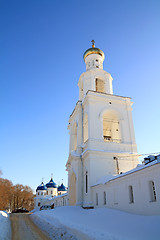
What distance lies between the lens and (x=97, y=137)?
65.4 ft

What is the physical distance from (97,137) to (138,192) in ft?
31.2

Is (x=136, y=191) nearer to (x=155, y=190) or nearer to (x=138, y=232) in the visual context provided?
(x=155, y=190)

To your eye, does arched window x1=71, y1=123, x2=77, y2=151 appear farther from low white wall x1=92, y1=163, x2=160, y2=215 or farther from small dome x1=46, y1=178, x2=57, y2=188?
small dome x1=46, y1=178, x2=57, y2=188

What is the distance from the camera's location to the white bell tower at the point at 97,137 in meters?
18.7

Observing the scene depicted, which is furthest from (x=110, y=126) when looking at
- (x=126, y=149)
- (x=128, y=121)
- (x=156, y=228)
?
(x=156, y=228)

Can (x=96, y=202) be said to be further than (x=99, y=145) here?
No

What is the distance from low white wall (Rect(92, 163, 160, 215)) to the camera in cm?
964

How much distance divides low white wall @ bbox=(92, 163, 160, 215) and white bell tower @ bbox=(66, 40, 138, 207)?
436cm

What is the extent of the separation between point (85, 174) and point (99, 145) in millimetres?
3461

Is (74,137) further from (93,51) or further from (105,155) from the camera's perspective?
(93,51)

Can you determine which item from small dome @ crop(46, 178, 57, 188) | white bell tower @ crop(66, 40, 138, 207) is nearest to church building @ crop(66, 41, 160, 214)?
white bell tower @ crop(66, 40, 138, 207)

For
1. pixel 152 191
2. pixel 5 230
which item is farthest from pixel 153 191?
pixel 5 230

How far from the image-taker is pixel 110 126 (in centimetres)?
2544

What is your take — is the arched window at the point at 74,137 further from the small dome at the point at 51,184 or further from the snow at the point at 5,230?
the small dome at the point at 51,184
